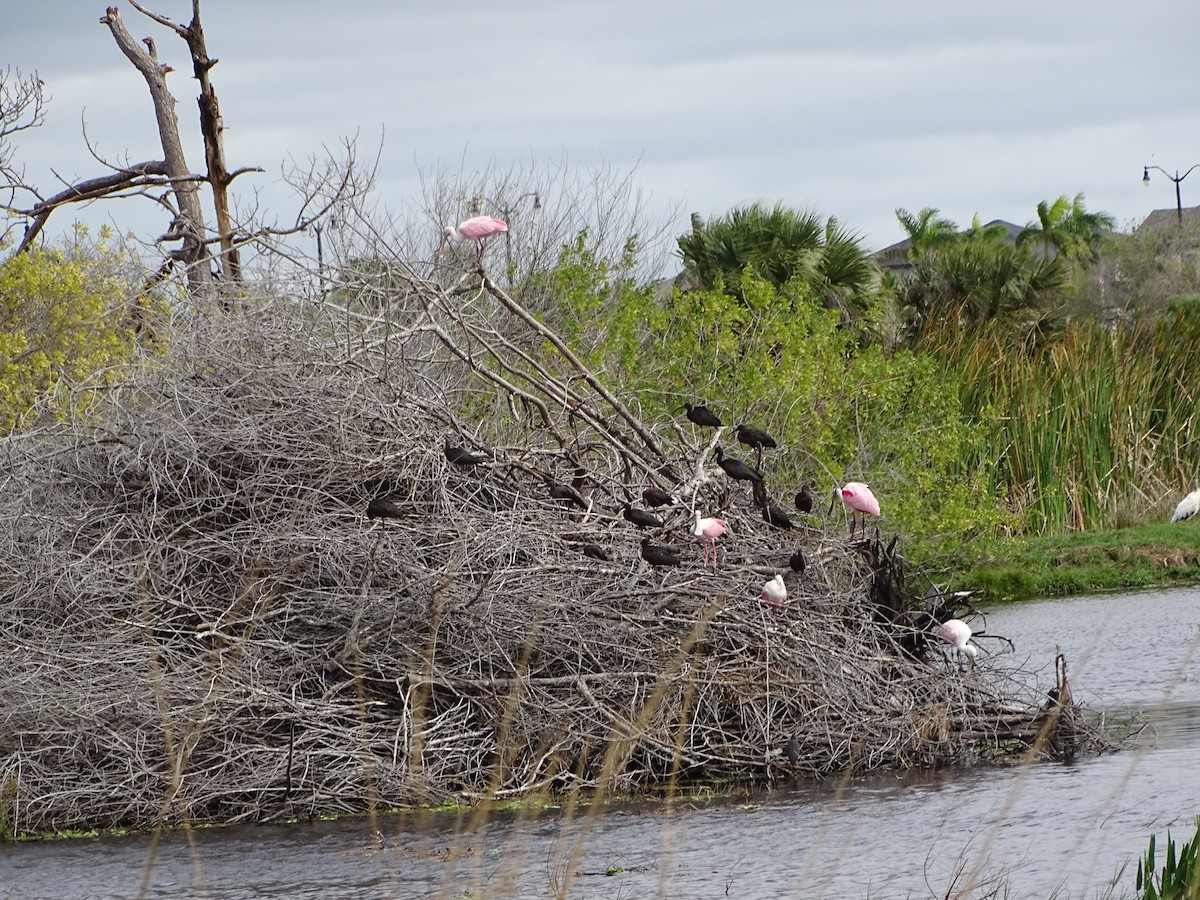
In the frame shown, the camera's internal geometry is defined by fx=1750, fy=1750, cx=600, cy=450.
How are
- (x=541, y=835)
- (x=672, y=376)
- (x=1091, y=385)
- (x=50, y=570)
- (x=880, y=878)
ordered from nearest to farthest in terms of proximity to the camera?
(x=880, y=878) → (x=541, y=835) → (x=50, y=570) → (x=672, y=376) → (x=1091, y=385)

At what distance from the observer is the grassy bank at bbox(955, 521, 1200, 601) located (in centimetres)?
1712

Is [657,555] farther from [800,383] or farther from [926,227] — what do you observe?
[926,227]

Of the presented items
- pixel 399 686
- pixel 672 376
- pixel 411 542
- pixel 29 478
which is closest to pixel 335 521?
pixel 411 542

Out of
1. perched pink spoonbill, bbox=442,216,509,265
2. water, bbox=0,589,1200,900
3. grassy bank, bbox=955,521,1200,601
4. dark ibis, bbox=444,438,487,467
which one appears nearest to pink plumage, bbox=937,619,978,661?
water, bbox=0,589,1200,900

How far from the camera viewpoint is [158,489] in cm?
879

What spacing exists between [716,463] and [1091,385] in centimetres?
1246

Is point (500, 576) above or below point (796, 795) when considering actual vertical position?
above

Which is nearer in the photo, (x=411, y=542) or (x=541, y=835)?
Answer: (x=541, y=835)

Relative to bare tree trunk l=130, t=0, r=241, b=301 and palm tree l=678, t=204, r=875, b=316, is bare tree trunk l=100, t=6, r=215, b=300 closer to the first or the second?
bare tree trunk l=130, t=0, r=241, b=301

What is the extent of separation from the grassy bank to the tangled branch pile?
8.37 meters

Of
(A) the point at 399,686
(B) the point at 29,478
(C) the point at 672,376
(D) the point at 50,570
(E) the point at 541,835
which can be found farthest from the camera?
(C) the point at 672,376

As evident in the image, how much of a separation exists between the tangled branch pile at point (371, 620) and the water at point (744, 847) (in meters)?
0.32

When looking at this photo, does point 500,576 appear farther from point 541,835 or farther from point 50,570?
point 50,570

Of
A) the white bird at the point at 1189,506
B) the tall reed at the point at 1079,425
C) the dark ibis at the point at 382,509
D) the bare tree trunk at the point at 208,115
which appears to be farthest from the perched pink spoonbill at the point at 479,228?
the tall reed at the point at 1079,425
